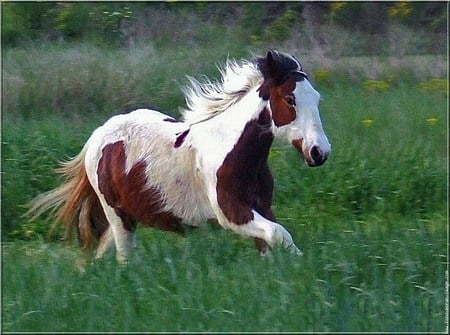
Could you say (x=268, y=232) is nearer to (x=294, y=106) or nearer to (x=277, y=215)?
(x=294, y=106)

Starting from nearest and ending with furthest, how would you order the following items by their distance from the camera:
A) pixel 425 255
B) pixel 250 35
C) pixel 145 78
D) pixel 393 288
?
pixel 393 288 < pixel 425 255 < pixel 145 78 < pixel 250 35

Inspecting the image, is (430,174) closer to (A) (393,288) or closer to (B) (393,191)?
(B) (393,191)

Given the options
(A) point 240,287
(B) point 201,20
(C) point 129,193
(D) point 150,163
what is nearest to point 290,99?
(D) point 150,163

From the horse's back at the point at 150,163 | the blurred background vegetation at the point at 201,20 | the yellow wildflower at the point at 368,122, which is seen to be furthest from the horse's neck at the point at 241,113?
the blurred background vegetation at the point at 201,20

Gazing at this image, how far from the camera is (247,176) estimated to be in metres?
6.45

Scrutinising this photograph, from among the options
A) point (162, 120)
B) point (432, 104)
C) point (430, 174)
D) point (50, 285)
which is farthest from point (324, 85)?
point (50, 285)

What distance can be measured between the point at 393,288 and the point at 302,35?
10.7 metres

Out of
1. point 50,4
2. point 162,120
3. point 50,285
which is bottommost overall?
point 50,285

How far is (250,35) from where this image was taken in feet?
51.4

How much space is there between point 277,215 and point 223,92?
1.73 metres

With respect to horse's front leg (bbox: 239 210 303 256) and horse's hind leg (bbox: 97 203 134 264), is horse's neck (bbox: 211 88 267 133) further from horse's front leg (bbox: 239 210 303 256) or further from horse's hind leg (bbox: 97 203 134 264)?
horse's hind leg (bbox: 97 203 134 264)

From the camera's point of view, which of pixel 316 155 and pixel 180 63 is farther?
pixel 180 63

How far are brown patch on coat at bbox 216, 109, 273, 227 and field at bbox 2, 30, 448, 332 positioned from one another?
0.72 ft

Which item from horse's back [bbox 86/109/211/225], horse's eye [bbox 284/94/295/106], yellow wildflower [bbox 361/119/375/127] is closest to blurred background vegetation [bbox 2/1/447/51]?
yellow wildflower [bbox 361/119/375/127]
